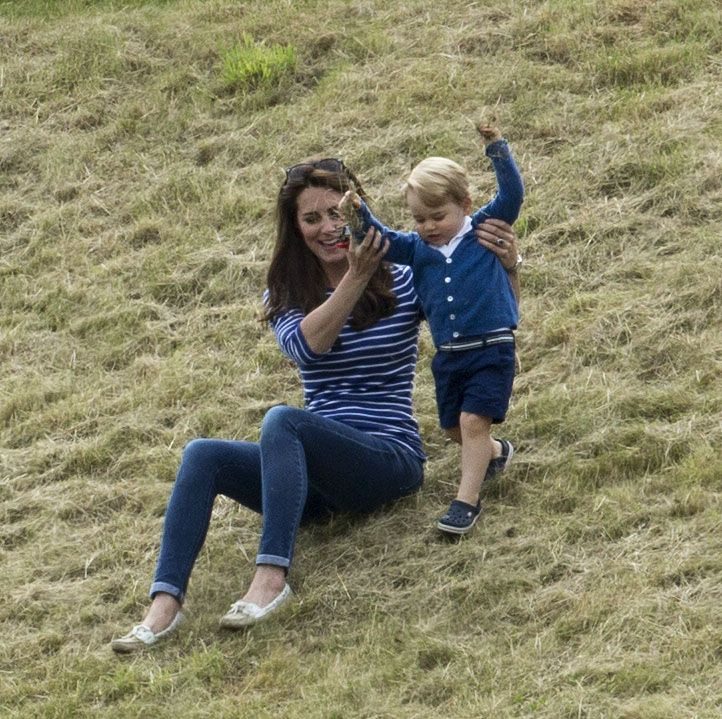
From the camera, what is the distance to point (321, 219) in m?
5.54

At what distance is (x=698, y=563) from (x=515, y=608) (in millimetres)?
581

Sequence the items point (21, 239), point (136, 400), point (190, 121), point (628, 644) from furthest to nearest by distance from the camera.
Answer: point (190, 121), point (21, 239), point (136, 400), point (628, 644)

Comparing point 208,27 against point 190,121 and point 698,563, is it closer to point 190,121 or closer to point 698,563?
point 190,121

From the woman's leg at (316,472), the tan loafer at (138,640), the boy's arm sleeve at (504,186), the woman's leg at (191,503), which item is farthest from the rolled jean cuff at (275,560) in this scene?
the boy's arm sleeve at (504,186)

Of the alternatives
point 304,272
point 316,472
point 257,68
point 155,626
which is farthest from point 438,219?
point 257,68

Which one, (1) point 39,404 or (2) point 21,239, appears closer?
(1) point 39,404

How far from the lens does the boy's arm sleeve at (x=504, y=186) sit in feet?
16.6

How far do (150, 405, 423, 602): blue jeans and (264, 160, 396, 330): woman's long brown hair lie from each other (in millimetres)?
454

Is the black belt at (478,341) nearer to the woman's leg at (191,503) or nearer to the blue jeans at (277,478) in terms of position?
the blue jeans at (277,478)

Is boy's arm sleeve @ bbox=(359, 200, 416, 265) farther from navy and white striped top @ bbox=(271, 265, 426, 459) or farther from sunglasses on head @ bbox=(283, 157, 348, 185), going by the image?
sunglasses on head @ bbox=(283, 157, 348, 185)

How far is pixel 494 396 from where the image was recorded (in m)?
5.29

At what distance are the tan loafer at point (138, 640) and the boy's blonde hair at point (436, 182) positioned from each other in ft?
5.35

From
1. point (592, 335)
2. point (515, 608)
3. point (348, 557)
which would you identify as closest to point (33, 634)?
point (348, 557)

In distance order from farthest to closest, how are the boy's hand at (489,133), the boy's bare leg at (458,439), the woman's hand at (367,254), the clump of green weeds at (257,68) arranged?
1. the clump of green weeds at (257,68)
2. the boy's bare leg at (458,439)
3. the woman's hand at (367,254)
4. the boy's hand at (489,133)
